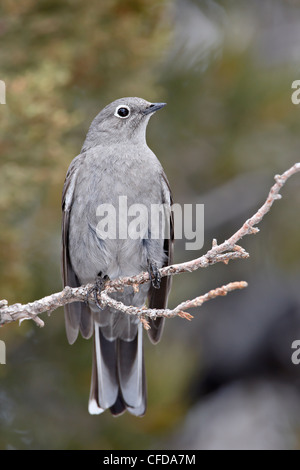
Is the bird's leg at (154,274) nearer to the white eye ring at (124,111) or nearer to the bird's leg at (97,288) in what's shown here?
the bird's leg at (97,288)

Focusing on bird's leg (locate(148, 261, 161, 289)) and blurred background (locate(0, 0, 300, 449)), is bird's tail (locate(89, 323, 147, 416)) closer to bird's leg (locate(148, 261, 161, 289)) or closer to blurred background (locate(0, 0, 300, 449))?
blurred background (locate(0, 0, 300, 449))

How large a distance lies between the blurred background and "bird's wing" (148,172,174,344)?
538 millimetres

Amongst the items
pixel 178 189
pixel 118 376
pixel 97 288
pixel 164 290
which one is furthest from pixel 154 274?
pixel 178 189

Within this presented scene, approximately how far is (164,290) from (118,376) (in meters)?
0.89

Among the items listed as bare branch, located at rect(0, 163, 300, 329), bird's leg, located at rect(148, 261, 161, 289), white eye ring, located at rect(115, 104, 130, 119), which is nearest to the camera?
bare branch, located at rect(0, 163, 300, 329)

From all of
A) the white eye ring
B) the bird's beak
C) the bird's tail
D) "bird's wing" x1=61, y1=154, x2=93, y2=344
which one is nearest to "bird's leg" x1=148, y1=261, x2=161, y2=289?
"bird's wing" x1=61, y1=154, x2=93, y2=344

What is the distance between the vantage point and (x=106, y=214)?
16.7 feet

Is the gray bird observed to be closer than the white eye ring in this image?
Yes

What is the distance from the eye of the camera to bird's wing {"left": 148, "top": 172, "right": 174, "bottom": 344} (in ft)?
17.4

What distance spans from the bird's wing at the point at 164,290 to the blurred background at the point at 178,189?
0.54 m

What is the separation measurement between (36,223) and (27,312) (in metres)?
2.18

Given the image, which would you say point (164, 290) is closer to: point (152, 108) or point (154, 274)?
point (154, 274)

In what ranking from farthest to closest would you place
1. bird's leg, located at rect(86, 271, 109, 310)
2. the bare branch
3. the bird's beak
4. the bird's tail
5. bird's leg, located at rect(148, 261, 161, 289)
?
the bird's tail
the bird's beak
bird's leg, located at rect(148, 261, 161, 289)
bird's leg, located at rect(86, 271, 109, 310)
the bare branch

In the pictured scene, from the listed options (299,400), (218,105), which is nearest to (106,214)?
(218,105)
